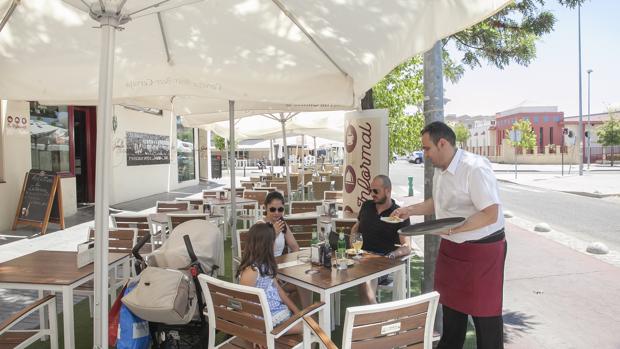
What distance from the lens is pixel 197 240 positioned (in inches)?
149

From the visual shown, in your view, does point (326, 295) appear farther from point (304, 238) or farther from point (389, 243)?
point (304, 238)

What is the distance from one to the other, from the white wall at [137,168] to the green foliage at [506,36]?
30.5 ft

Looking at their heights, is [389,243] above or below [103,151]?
below

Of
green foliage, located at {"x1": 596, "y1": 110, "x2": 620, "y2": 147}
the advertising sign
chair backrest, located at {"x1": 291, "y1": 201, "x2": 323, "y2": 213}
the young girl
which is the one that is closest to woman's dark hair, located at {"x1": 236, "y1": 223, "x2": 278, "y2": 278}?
the young girl

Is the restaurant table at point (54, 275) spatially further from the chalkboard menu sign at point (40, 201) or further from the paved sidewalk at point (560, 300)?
the chalkboard menu sign at point (40, 201)

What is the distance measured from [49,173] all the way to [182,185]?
1095 centimetres

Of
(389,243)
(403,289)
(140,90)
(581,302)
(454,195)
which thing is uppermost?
(140,90)

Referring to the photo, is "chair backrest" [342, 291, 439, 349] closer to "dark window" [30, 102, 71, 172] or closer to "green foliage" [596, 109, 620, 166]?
"dark window" [30, 102, 71, 172]

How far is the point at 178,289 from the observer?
312cm

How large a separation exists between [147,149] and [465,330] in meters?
14.7

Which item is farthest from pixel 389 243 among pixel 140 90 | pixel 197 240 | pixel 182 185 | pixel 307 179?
pixel 182 185

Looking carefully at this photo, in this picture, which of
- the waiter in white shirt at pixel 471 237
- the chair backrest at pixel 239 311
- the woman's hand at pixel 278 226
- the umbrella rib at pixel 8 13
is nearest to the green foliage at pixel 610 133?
the woman's hand at pixel 278 226

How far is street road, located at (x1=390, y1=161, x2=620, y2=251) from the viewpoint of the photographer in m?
9.86

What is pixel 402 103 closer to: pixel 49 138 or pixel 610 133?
pixel 49 138
